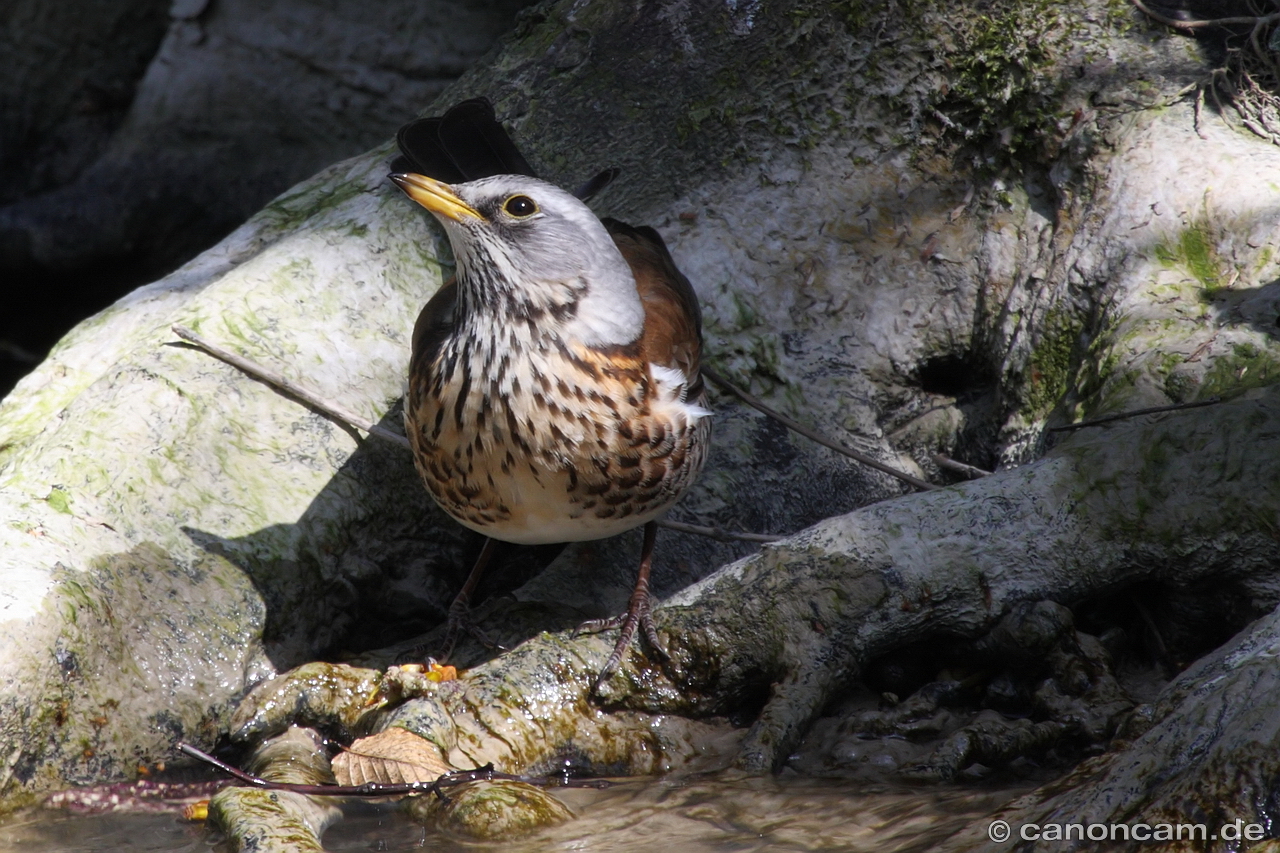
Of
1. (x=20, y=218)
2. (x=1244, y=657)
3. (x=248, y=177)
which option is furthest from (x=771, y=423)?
(x=20, y=218)

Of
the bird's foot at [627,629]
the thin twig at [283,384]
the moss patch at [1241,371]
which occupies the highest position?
the thin twig at [283,384]

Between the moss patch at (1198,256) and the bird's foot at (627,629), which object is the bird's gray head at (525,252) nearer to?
the bird's foot at (627,629)

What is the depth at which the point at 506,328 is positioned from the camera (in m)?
3.96

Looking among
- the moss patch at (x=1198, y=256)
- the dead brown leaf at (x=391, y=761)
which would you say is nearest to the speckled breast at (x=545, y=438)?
the dead brown leaf at (x=391, y=761)

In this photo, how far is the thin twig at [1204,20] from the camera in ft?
16.2

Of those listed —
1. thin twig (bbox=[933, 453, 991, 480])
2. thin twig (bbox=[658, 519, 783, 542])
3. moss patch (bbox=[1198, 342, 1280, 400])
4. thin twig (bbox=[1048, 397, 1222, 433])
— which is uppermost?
moss patch (bbox=[1198, 342, 1280, 400])

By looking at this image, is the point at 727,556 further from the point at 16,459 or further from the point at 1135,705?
the point at 16,459

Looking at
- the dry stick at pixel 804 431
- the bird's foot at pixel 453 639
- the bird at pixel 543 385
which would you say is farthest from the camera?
the dry stick at pixel 804 431

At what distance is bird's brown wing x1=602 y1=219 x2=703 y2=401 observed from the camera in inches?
171

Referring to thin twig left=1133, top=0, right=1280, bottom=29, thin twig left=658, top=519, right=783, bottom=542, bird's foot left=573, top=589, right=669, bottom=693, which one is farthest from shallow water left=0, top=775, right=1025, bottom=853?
thin twig left=1133, top=0, right=1280, bottom=29

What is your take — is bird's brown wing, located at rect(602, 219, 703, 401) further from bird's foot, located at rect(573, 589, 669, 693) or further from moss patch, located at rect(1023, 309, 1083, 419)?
moss patch, located at rect(1023, 309, 1083, 419)

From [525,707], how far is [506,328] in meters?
1.31

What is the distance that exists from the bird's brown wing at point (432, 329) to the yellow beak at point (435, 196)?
1.44 ft

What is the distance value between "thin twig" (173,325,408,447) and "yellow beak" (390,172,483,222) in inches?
57.1
